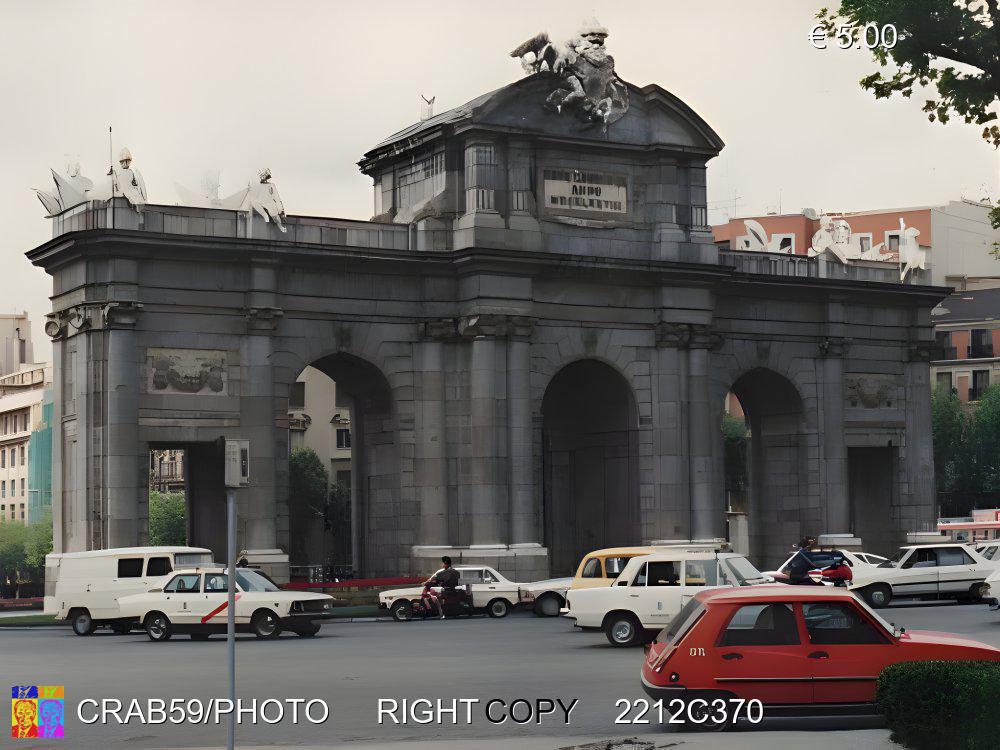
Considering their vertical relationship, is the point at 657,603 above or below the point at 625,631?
above

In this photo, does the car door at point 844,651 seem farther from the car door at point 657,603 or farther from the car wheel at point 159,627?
the car wheel at point 159,627

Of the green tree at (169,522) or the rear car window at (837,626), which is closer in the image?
the rear car window at (837,626)

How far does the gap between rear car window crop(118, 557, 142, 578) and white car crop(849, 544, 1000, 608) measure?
18473 mm

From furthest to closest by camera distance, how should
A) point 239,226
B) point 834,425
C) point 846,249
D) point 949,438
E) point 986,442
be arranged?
point 949,438, point 986,442, point 846,249, point 834,425, point 239,226

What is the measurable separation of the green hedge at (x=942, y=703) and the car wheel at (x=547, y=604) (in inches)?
1071

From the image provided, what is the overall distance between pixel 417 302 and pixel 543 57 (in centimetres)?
880

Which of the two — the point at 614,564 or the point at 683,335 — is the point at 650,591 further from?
the point at 683,335

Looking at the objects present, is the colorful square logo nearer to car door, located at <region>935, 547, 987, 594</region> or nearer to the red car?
the red car

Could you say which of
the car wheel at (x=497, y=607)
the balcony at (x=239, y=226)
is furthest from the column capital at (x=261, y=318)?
the car wheel at (x=497, y=607)

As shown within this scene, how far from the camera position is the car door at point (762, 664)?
20234 millimetres

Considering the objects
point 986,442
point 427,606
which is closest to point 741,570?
point 427,606

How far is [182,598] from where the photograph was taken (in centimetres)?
3756

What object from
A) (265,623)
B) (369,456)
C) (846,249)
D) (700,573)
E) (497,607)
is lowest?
(497,607)

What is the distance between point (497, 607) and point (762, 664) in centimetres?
2612
